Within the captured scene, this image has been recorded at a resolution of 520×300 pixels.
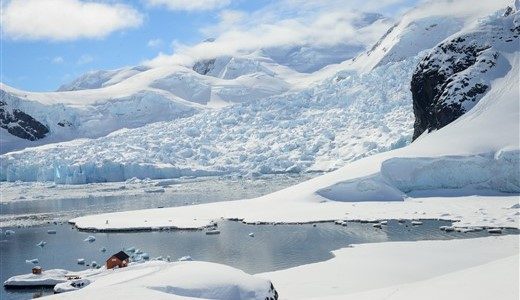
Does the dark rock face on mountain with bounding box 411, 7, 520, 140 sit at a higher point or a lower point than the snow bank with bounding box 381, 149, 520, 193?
higher

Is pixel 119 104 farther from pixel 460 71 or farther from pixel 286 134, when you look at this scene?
pixel 460 71

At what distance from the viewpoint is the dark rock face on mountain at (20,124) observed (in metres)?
145

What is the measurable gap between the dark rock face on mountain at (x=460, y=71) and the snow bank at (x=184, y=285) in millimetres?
50012

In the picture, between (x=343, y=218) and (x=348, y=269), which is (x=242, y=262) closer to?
(x=348, y=269)

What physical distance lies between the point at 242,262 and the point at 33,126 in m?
124

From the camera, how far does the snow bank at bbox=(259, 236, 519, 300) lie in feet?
63.7

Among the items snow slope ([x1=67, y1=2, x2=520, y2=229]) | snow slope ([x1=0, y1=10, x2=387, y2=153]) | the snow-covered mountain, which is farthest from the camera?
snow slope ([x1=0, y1=10, x2=387, y2=153])

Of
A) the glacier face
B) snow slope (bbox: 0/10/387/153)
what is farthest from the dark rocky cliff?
the glacier face

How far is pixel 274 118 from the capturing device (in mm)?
115500

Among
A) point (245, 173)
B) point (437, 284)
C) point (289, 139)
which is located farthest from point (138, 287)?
point (289, 139)

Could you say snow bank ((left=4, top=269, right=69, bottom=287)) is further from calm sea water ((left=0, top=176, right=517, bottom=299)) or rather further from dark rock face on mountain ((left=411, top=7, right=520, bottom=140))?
dark rock face on mountain ((left=411, top=7, right=520, bottom=140))

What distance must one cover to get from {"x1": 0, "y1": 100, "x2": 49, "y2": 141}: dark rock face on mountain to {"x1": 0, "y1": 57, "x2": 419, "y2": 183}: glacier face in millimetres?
32076

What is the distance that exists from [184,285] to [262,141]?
83663mm

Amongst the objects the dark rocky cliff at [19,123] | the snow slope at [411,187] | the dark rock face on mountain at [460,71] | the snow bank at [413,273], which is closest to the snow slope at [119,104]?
the dark rocky cliff at [19,123]
